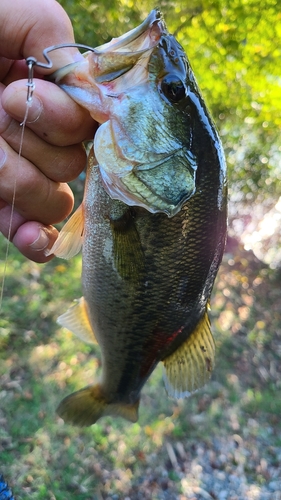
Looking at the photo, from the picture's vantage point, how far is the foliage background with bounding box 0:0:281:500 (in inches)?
117

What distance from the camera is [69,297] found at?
404 cm

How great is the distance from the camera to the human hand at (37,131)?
1.19 m

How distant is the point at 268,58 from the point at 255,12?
2.10 feet

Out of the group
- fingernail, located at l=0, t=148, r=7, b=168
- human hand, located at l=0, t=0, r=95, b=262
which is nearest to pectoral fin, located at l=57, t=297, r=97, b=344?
human hand, located at l=0, t=0, r=95, b=262

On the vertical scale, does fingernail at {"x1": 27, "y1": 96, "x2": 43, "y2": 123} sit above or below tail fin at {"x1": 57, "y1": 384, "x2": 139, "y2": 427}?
above

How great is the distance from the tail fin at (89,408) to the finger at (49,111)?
1276 mm

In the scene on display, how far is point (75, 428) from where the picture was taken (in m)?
3.14

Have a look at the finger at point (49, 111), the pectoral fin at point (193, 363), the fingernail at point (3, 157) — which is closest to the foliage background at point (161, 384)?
the pectoral fin at point (193, 363)

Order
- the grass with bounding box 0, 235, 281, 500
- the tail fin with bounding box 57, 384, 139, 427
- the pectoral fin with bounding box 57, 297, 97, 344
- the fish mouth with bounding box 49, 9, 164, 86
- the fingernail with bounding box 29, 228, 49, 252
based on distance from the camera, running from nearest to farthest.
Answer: the fish mouth with bounding box 49, 9, 164, 86 → the fingernail with bounding box 29, 228, 49, 252 → the pectoral fin with bounding box 57, 297, 97, 344 → the tail fin with bounding box 57, 384, 139, 427 → the grass with bounding box 0, 235, 281, 500

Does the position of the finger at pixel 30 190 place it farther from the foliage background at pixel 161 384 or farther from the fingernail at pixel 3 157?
the foliage background at pixel 161 384

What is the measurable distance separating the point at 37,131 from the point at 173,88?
1.53 ft

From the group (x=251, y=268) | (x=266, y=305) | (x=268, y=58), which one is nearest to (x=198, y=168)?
(x=268, y=58)

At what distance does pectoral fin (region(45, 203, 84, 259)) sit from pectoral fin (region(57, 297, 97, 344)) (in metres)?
0.41

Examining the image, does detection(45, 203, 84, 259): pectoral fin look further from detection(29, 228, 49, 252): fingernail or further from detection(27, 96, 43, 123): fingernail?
detection(27, 96, 43, 123): fingernail
